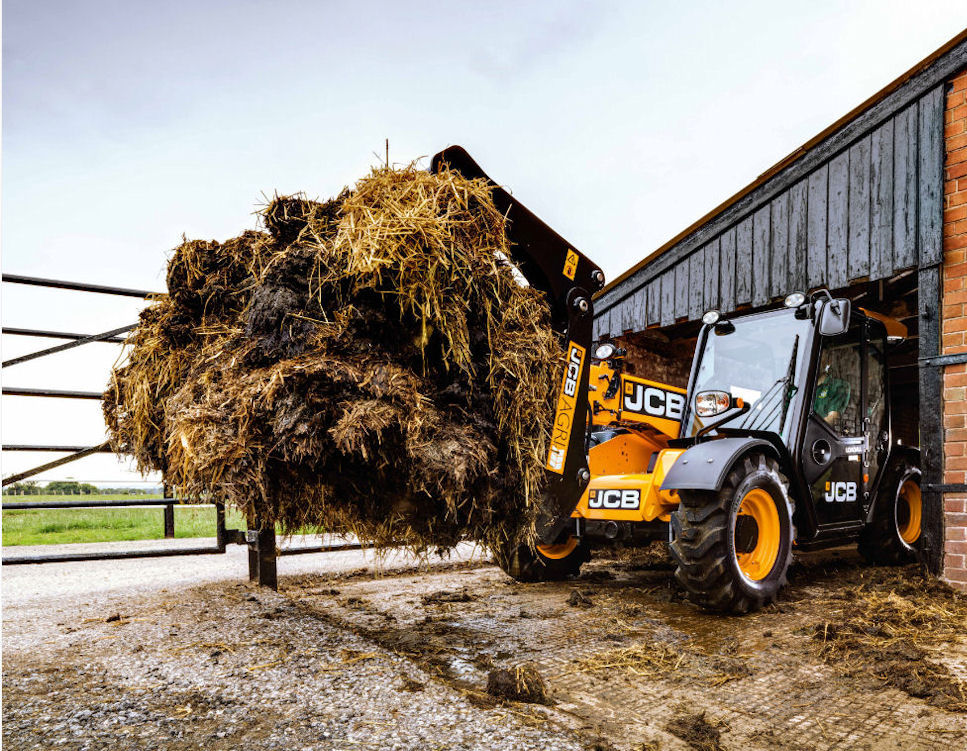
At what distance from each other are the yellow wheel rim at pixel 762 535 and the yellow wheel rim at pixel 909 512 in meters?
2.70

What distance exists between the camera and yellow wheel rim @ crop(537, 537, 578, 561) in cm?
527

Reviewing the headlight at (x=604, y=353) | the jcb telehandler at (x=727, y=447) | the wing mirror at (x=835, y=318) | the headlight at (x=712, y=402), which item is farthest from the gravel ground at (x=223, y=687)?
Result: the wing mirror at (x=835, y=318)

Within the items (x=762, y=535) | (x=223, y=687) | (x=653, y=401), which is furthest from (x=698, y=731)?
(x=653, y=401)

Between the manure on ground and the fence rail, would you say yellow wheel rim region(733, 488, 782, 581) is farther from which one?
the fence rail

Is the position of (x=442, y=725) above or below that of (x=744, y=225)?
below

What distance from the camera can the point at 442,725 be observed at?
236cm

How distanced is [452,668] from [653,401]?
9.25ft

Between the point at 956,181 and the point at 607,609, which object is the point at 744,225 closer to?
the point at 956,181

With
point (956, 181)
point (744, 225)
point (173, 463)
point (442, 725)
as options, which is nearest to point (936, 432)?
point (956, 181)

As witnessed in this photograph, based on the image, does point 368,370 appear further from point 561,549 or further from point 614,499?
point 561,549

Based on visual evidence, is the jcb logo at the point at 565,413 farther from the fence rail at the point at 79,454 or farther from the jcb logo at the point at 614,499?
the fence rail at the point at 79,454

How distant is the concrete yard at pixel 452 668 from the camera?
2.39 m

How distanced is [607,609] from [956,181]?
4.05 metres

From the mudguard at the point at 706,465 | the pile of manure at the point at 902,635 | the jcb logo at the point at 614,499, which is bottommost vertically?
the pile of manure at the point at 902,635
